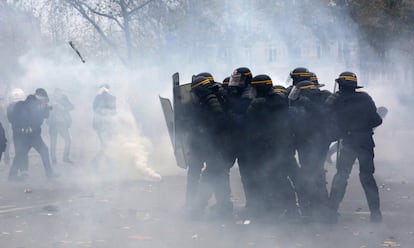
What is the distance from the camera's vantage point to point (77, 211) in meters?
10.2

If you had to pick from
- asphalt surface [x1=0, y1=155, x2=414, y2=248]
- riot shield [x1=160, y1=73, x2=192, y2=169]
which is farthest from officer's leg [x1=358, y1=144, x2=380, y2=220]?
riot shield [x1=160, y1=73, x2=192, y2=169]

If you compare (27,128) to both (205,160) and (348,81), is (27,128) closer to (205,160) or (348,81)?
(205,160)

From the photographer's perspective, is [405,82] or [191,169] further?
[405,82]

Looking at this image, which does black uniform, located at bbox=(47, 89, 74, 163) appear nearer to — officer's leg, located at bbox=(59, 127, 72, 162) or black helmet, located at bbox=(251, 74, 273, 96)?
officer's leg, located at bbox=(59, 127, 72, 162)

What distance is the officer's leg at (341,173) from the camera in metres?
9.33

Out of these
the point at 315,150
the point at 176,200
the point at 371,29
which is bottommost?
the point at 176,200

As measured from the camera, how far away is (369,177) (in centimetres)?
924

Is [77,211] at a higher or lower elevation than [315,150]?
lower

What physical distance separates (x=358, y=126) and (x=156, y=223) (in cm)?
265

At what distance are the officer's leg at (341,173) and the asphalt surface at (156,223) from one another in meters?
0.26

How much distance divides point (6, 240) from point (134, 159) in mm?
6562

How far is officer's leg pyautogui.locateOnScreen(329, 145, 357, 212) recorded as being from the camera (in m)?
9.33

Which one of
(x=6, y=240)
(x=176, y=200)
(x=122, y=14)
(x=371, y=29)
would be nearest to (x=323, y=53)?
(x=371, y=29)

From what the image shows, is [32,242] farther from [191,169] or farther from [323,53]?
[323,53]
